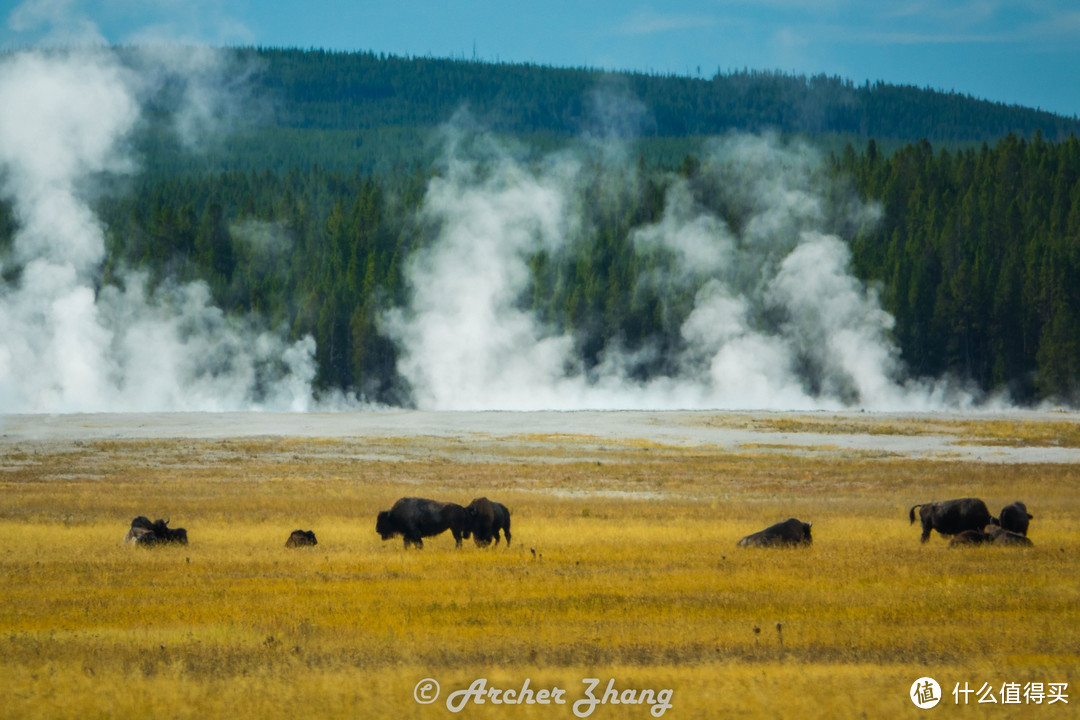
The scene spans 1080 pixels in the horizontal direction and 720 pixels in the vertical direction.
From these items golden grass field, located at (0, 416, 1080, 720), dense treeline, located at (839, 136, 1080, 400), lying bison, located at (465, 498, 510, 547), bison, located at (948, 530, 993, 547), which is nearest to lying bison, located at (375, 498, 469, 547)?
lying bison, located at (465, 498, 510, 547)

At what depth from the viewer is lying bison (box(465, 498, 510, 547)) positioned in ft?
70.4

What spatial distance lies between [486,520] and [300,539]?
3412mm

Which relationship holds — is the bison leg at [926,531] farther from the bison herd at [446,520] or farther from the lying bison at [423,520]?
the lying bison at [423,520]

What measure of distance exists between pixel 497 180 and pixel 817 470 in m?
81.9

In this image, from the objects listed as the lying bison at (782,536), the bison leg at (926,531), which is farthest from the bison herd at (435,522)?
the bison leg at (926,531)

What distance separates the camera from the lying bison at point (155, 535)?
2077 centimetres

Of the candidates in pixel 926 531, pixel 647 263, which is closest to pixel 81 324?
pixel 647 263

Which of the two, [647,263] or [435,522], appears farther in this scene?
[647,263]

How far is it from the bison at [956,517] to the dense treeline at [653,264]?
224 feet

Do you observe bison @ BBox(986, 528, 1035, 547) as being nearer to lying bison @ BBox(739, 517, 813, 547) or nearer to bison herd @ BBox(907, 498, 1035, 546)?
bison herd @ BBox(907, 498, 1035, 546)

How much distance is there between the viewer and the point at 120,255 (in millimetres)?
105375

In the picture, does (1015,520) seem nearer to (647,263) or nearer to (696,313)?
(696,313)

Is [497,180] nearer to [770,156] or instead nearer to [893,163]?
[770,156]

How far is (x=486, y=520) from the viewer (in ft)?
70.4
